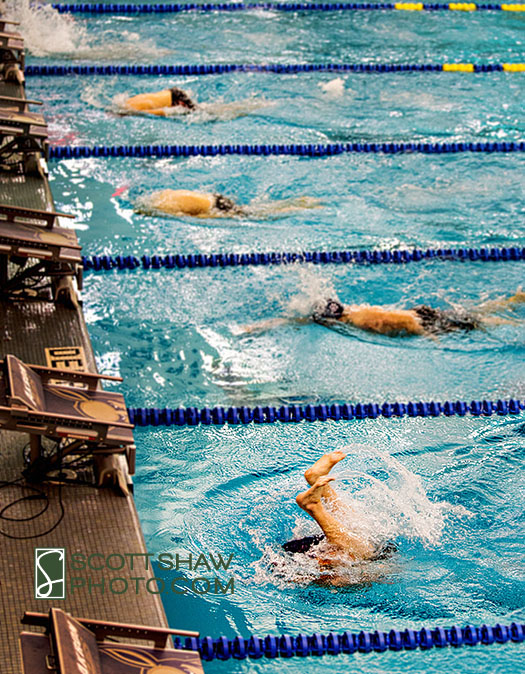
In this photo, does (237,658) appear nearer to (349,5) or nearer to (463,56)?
(463,56)

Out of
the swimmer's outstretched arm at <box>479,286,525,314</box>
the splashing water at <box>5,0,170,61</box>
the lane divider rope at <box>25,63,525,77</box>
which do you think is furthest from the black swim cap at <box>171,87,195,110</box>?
the swimmer's outstretched arm at <box>479,286,525,314</box>

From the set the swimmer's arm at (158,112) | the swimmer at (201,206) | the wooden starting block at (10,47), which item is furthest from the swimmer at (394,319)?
the wooden starting block at (10,47)

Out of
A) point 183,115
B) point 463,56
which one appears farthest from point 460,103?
point 183,115

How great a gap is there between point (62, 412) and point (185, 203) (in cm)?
336

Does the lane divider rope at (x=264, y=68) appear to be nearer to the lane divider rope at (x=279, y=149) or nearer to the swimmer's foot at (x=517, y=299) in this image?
the lane divider rope at (x=279, y=149)

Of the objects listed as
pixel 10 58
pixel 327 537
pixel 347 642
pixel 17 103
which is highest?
pixel 10 58

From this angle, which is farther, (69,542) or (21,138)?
(21,138)

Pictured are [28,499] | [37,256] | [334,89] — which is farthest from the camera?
[334,89]

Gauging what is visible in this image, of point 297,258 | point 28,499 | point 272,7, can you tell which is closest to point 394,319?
point 297,258

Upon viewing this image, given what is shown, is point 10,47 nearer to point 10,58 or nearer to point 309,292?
point 10,58

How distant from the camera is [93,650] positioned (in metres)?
2.52

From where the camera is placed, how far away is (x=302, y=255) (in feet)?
19.7

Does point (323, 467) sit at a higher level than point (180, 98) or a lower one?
lower

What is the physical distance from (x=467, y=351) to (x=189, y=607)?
242 centimetres
